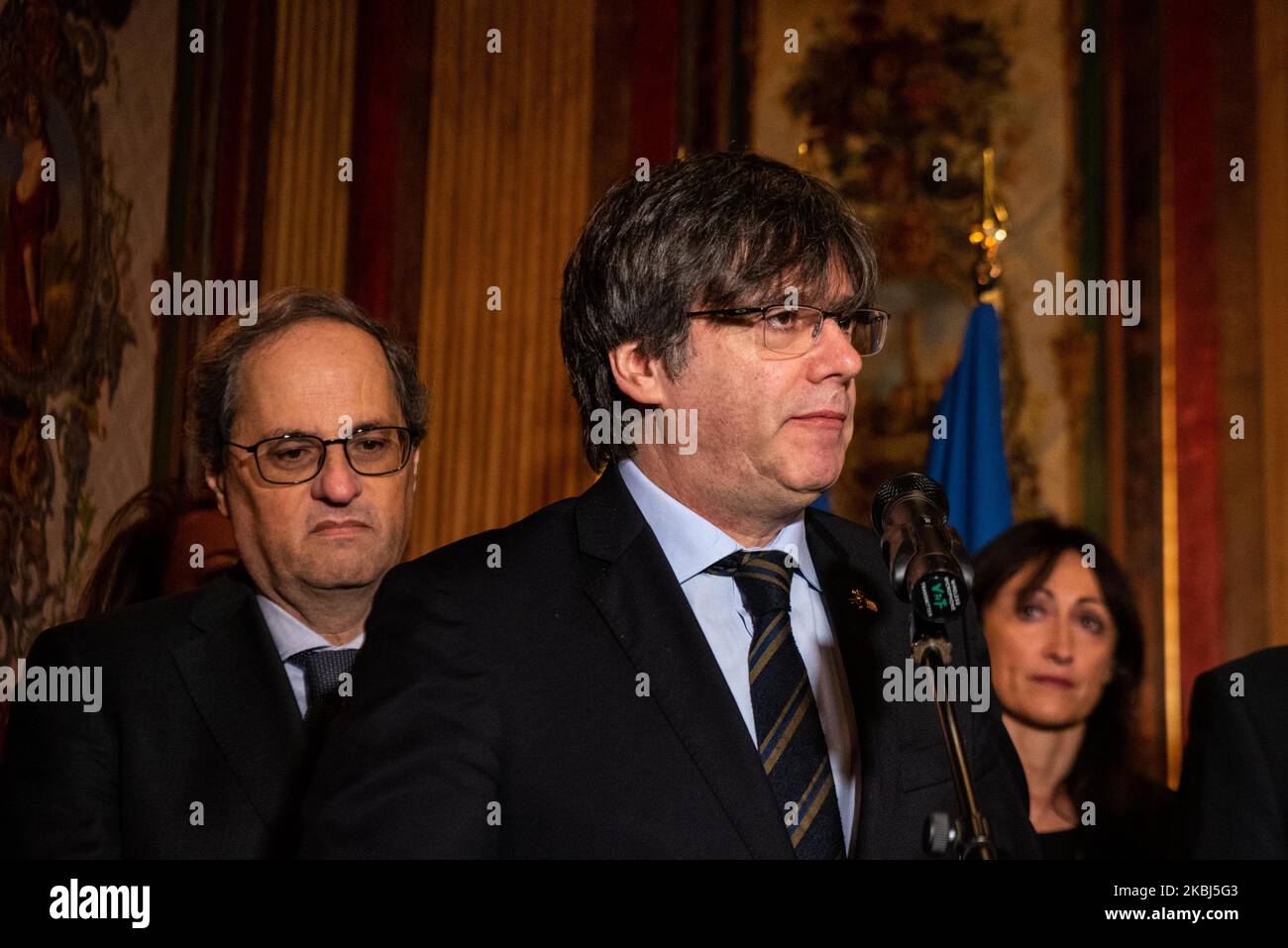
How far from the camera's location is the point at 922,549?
1628 mm

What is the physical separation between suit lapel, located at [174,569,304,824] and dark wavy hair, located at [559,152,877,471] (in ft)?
2.16

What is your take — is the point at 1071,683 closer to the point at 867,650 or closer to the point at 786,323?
the point at 867,650

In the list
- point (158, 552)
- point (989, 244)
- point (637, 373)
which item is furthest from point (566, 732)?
point (989, 244)

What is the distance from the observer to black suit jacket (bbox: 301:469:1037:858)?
71.8 inches

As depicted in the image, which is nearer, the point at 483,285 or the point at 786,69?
the point at 483,285

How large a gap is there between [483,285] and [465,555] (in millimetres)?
3664

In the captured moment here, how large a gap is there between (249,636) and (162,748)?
23 centimetres

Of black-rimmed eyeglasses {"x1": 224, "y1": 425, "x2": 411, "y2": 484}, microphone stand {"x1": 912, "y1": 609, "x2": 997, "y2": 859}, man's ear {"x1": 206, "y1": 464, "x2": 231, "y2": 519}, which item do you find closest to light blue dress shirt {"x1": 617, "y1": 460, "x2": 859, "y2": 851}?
microphone stand {"x1": 912, "y1": 609, "x2": 997, "y2": 859}

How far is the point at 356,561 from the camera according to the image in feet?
8.08

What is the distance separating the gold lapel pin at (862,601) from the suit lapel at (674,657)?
12.6 inches

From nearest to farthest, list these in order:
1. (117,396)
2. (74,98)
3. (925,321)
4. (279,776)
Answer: (279,776)
(74,98)
(117,396)
(925,321)

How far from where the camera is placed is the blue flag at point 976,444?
16.9 feet
